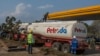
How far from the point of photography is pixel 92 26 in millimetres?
68125

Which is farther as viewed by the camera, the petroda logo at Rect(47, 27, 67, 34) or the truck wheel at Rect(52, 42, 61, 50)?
the truck wheel at Rect(52, 42, 61, 50)

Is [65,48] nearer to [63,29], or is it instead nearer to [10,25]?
[63,29]

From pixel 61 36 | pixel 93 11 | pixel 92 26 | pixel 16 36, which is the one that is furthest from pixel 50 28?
pixel 92 26

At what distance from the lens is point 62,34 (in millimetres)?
28344

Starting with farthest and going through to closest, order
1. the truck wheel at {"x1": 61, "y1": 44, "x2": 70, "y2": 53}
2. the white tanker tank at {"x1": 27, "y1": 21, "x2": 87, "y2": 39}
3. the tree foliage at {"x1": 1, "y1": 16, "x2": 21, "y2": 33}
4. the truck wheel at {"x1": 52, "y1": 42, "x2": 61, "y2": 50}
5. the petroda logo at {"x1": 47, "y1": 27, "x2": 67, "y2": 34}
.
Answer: the tree foliage at {"x1": 1, "y1": 16, "x2": 21, "y2": 33}
the truck wheel at {"x1": 52, "y1": 42, "x2": 61, "y2": 50}
the petroda logo at {"x1": 47, "y1": 27, "x2": 67, "y2": 34}
the white tanker tank at {"x1": 27, "y1": 21, "x2": 87, "y2": 39}
the truck wheel at {"x1": 61, "y1": 44, "x2": 70, "y2": 53}

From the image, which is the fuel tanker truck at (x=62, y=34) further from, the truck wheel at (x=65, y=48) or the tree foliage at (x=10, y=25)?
the tree foliage at (x=10, y=25)

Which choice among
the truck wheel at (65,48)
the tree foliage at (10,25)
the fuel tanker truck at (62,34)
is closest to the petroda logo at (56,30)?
the fuel tanker truck at (62,34)

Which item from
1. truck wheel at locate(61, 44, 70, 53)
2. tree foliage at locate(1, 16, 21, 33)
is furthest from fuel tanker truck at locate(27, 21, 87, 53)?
tree foliage at locate(1, 16, 21, 33)

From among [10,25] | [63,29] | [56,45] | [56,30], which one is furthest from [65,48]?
[10,25]

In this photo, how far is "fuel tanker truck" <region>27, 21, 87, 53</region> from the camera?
1075 inches

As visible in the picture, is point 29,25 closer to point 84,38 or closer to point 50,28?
point 50,28

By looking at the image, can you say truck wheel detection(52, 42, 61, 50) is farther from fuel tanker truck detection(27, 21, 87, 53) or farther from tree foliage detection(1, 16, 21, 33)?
tree foliage detection(1, 16, 21, 33)

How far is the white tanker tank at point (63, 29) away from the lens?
90.0 ft

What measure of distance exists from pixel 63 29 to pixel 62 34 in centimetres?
50
